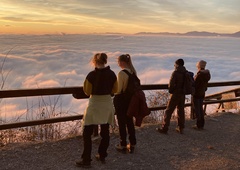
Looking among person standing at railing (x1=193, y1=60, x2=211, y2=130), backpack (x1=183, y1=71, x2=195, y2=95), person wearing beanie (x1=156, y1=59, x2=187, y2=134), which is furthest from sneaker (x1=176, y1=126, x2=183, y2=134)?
backpack (x1=183, y1=71, x2=195, y2=95)

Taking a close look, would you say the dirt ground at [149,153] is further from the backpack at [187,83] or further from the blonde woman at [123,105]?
the backpack at [187,83]

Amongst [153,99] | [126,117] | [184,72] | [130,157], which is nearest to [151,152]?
[130,157]

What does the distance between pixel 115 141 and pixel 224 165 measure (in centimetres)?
197

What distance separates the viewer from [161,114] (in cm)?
869

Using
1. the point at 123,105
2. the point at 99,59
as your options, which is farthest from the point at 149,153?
the point at 99,59

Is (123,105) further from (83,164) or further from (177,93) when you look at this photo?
(177,93)

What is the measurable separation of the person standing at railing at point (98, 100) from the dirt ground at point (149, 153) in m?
0.39

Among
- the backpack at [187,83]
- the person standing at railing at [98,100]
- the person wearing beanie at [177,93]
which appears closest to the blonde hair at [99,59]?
the person standing at railing at [98,100]

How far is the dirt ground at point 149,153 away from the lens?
4910 millimetres

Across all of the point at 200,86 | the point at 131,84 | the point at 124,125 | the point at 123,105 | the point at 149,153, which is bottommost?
the point at 149,153

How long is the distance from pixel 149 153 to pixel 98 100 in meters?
1.58

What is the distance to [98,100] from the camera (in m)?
4.67

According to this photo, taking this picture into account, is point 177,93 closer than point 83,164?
No

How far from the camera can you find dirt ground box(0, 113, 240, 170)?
16.1 ft
